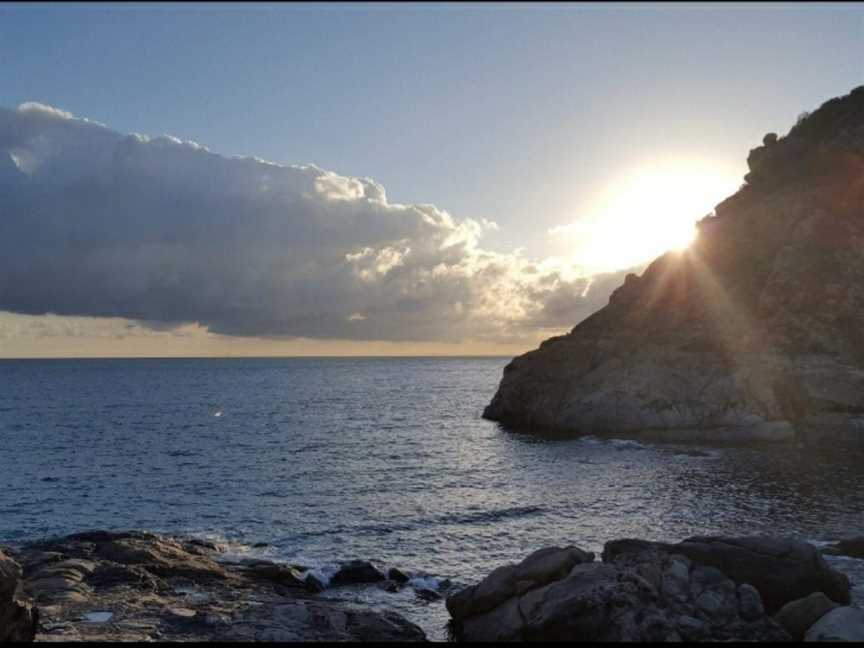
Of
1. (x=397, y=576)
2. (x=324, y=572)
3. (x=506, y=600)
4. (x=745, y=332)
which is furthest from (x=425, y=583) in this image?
(x=745, y=332)

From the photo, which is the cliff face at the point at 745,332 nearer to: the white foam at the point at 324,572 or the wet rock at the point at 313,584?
the white foam at the point at 324,572

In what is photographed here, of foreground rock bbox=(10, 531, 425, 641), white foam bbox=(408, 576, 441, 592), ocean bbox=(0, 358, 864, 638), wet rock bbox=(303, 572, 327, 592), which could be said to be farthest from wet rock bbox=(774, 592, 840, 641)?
wet rock bbox=(303, 572, 327, 592)

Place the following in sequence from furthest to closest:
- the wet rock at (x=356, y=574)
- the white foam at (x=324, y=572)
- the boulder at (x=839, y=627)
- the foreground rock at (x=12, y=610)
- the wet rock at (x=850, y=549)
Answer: the wet rock at (x=850, y=549) → the wet rock at (x=356, y=574) → the white foam at (x=324, y=572) → the boulder at (x=839, y=627) → the foreground rock at (x=12, y=610)

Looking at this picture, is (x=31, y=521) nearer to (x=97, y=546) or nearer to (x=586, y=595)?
(x=97, y=546)

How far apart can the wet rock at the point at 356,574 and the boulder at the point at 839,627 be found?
18.8 m

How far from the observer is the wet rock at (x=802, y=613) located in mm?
23188

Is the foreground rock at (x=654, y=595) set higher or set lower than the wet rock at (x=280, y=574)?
higher

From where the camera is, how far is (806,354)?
79.9 meters

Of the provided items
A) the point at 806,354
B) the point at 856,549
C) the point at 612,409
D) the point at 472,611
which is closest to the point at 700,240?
the point at 806,354

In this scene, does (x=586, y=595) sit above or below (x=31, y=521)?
above

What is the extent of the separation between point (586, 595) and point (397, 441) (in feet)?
213

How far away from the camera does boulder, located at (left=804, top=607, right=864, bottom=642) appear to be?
20969 mm

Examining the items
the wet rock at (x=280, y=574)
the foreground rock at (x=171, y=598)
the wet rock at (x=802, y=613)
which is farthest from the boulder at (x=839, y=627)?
the wet rock at (x=280, y=574)

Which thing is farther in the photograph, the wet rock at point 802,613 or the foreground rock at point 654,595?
the wet rock at point 802,613
